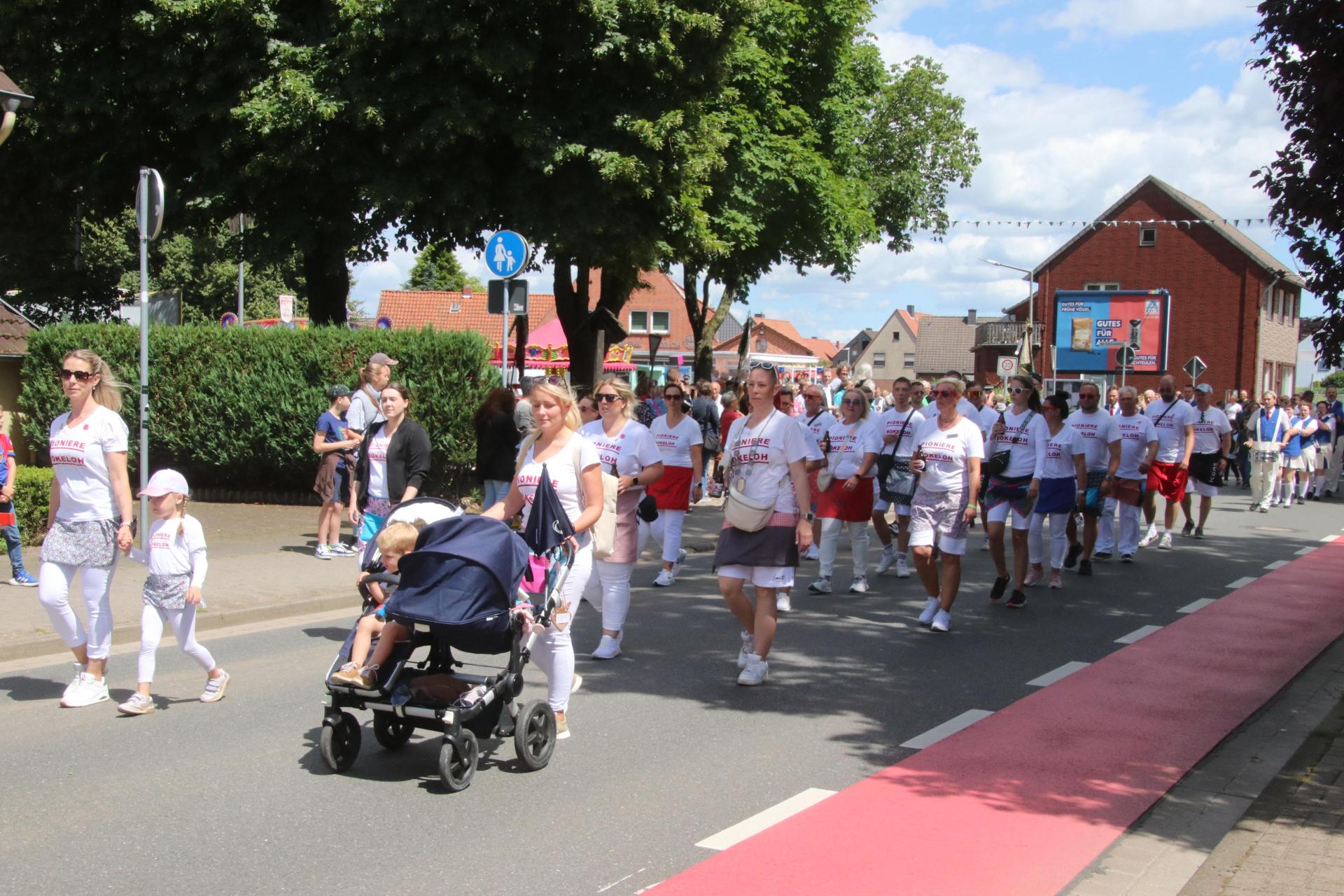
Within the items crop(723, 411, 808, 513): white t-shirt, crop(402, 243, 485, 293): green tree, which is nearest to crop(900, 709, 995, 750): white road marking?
crop(723, 411, 808, 513): white t-shirt

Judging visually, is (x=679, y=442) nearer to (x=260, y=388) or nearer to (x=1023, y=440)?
(x=1023, y=440)

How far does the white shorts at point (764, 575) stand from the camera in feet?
24.0

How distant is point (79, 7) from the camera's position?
1803 centimetres

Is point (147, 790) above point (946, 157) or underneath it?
underneath

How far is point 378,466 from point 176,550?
93.0 inches

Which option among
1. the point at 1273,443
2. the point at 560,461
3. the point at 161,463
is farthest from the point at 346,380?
the point at 1273,443

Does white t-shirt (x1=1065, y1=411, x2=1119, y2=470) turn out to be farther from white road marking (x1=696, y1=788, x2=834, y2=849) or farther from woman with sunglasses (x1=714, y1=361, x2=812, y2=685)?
white road marking (x1=696, y1=788, x2=834, y2=849)

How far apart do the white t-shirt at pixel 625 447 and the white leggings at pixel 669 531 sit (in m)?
2.55

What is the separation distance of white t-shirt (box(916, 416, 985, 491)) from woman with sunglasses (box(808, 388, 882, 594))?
176 cm

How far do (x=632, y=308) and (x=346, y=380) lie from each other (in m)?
71.8

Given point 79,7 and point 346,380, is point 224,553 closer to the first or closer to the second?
point 346,380

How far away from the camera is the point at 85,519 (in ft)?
22.6

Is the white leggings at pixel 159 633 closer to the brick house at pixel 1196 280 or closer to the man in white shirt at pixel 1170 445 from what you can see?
the man in white shirt at pixel 1170 445

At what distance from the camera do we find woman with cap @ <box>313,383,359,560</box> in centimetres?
1270
